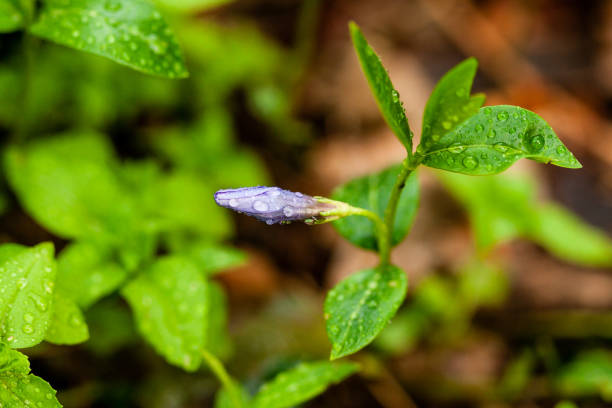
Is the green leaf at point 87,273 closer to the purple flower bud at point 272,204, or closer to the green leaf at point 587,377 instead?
the purple flower bud at point 272,204

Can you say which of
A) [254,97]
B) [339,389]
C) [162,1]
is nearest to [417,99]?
[254,97]

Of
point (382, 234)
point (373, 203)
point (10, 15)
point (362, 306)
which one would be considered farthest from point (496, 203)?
point (10, 15)

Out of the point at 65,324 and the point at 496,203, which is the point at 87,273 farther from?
the point at 496,203

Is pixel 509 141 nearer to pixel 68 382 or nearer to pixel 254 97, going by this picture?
pixel 68 382

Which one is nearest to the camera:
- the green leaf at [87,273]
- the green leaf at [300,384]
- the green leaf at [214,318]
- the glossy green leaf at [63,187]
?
the green leaf at [300,384]

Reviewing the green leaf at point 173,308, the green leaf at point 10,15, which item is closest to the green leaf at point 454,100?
the green leaf at point 173,308

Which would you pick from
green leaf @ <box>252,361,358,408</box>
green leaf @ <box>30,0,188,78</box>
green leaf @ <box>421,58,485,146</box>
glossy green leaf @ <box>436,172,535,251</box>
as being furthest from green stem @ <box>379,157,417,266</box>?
glossy green leaf @ <box>436,172,535,251</box>
